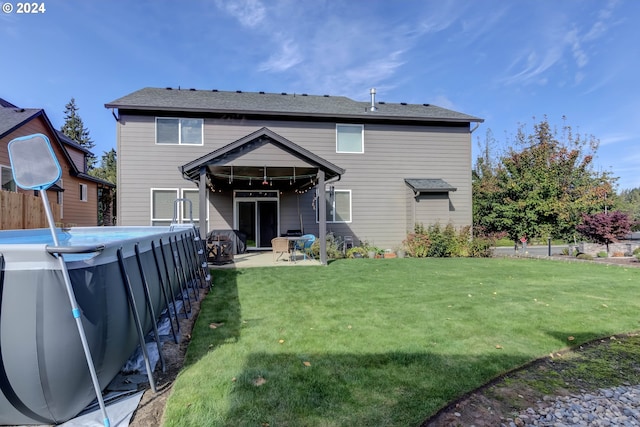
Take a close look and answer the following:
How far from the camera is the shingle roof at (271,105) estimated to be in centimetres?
1211

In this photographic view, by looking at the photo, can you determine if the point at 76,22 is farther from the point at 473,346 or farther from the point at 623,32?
the point at 623,32

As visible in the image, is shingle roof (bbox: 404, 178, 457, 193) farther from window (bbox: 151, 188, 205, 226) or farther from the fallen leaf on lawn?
the fallen leaf on lawn

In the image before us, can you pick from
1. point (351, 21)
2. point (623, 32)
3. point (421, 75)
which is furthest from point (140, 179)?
point (623, 32)

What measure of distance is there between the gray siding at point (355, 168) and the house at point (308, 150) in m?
0.04

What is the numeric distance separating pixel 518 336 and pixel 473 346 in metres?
0.79

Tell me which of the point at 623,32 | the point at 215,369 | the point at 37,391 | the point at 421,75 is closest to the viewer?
the point at 37,391

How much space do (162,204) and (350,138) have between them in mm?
7657

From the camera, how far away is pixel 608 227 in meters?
12.5

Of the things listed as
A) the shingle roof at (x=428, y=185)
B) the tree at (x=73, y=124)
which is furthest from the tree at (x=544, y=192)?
the tree at (x=73, y=124)

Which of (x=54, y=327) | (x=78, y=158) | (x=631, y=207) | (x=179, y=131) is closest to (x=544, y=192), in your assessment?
(x=179, y=131)

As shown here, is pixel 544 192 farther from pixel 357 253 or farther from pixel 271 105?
pixel 271 105

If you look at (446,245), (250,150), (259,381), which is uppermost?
(250,150)

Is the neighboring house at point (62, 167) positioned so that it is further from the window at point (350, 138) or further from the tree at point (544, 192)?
the tree at point (544, 192)

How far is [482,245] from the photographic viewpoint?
1243 cm
